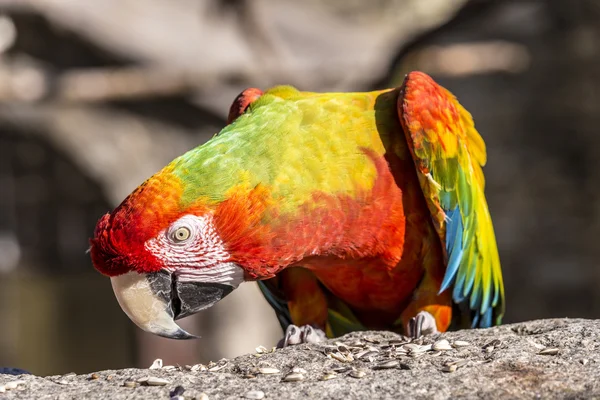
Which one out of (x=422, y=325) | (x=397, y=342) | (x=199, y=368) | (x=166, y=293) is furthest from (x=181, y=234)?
(x=422, y=325)

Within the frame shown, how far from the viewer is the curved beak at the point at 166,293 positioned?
2.22 meters

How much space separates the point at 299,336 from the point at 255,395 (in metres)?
0.89

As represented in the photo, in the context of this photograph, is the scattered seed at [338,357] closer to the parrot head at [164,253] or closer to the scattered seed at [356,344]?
the scattered seed at [356,344]

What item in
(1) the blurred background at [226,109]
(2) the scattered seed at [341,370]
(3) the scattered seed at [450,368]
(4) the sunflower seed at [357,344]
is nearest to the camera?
(3) the scattered seed at [450,368]

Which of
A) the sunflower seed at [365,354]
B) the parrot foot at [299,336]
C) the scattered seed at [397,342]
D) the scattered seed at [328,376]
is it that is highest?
the parrot foot at [299,336]

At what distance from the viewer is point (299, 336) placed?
107 inches

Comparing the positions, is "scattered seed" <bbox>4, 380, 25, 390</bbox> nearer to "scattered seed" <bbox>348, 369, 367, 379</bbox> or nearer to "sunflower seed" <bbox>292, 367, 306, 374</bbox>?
"sunflower seed" <bbox>292, 367, 306, 374</bbox>

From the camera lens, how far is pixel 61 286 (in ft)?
25.3

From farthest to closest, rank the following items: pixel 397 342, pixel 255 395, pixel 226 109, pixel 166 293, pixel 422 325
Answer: pixel 226 109 < pixel 422 325 < pixel 397 342 < pixel 166 293 < pixel 255 395

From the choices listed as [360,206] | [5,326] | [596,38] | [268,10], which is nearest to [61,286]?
[5,326]

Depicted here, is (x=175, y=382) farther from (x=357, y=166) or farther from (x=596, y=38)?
(x=596, y=38)

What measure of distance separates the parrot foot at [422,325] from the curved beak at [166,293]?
684 millimetres

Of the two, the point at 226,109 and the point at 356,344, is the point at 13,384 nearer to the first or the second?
the point at 356,344

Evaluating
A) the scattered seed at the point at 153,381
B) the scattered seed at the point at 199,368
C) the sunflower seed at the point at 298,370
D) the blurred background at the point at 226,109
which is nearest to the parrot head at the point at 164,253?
the scattered seed at the point at 199,368
